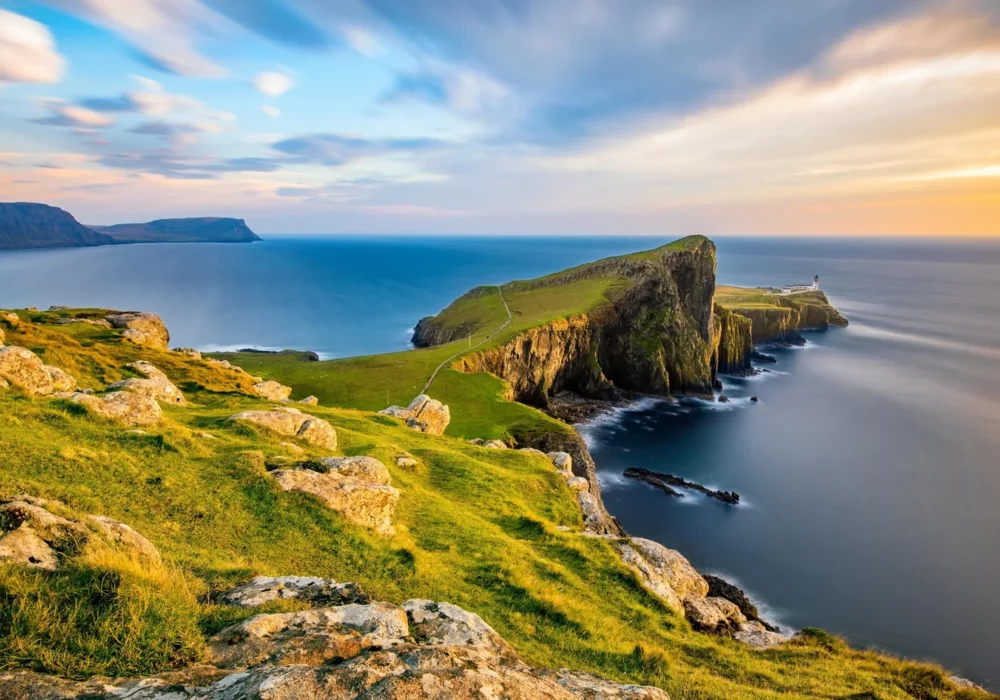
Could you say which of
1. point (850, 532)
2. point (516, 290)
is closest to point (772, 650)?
point (850, 532)

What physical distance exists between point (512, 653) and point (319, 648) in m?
4.54

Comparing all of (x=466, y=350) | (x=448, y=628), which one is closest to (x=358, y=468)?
(x=448, y=628)

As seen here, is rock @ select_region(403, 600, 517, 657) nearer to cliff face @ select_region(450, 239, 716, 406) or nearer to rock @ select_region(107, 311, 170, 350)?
Answer: rock @ select_region(107, 311, 170, 350)

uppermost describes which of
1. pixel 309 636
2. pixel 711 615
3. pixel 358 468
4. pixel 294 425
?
pixel 309 636

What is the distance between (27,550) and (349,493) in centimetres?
1013

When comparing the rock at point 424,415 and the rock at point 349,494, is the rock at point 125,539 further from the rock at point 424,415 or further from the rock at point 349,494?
the rock at point 424,415

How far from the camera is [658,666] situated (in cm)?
1427

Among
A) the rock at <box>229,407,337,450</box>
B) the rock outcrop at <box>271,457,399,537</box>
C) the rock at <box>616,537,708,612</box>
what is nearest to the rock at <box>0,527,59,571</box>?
the rock outcrop at <box>271,457,399,537</box>

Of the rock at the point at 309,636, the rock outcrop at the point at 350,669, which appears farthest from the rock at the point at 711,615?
the rock at the point at 309,636

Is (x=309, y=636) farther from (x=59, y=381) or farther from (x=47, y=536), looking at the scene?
(x=59, y=381)

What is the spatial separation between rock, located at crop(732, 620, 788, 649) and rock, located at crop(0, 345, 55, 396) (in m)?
30.8

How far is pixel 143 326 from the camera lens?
174 feet

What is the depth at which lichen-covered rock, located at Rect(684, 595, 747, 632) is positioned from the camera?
19.8 metres

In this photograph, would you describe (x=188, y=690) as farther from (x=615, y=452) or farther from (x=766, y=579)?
(x=615, y=452)
